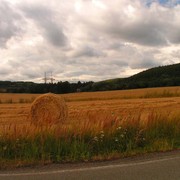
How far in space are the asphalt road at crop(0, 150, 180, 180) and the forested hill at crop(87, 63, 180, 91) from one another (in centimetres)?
6472

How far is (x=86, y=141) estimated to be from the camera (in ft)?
23.8

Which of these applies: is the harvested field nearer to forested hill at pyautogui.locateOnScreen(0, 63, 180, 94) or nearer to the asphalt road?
the asphalt road

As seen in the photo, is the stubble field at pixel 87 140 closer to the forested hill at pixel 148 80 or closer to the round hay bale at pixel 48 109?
the round hay bale at pixel 48 109

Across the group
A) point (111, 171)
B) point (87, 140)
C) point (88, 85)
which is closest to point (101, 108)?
point (87, 140)

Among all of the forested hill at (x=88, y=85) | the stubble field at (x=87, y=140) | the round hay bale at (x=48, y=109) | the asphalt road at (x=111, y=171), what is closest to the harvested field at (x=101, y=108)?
the round hay bale at (x=48, y=109)

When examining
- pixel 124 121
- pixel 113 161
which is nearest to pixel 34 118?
pixel 124 121

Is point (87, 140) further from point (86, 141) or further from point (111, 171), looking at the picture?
point (111, 171)

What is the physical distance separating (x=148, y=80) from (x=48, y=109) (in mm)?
69408

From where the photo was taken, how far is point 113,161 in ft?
21.0

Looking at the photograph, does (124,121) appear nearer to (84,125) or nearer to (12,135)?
(84,125)

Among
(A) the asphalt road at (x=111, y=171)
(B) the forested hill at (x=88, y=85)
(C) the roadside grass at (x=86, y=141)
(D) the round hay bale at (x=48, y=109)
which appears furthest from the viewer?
(B) the forested hill at (x=88, y=85)

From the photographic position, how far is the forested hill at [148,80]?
233 ft

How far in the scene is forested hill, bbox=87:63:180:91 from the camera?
233ft

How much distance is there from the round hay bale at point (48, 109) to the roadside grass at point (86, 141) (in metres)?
8.59
